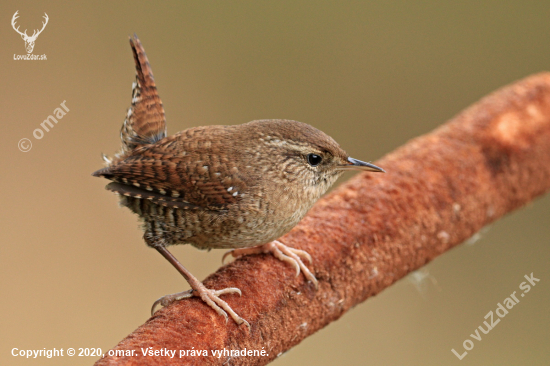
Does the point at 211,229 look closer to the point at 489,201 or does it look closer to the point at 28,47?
the point at 489,201

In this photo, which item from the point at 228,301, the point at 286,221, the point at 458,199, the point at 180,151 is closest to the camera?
the point at 228,301

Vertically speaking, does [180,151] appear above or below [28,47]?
below

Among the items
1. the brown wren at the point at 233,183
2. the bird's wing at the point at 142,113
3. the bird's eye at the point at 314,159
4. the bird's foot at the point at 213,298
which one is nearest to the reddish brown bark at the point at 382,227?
the bird's foot at the point at 213,298

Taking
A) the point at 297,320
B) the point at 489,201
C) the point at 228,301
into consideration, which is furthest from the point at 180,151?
the point at 489,201

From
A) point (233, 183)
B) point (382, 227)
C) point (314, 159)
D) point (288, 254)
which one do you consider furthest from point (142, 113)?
point (382, 227)

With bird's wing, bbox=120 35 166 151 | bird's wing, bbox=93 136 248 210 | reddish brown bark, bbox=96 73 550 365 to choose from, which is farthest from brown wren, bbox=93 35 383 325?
bird's wing, bbox=120 35 166 151

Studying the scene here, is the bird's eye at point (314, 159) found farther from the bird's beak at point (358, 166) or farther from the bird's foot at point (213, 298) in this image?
the bird's foot at point (213, 298)

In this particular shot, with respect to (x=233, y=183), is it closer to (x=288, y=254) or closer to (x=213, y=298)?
(x=288, y=254)
